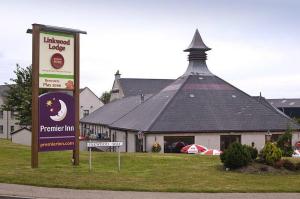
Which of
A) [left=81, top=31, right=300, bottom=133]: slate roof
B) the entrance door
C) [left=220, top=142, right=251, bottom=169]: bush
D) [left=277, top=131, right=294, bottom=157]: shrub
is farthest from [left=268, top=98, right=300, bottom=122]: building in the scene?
[left=220, top=142, right=251, bottom=169]: bush

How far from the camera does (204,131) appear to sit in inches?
1603

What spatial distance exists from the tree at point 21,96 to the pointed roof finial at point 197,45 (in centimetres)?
1723

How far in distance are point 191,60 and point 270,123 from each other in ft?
41.7

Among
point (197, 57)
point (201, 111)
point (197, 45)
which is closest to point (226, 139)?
point (201, 111)

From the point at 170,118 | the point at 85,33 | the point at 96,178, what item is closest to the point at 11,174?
the point at 96,178

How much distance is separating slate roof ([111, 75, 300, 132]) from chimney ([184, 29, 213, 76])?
6.35 feet

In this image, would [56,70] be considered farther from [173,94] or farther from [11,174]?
[173,94]

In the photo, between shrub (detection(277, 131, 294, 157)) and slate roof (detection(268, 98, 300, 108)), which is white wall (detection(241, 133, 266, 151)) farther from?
slate roof (detection(268, 98, 300, 108))

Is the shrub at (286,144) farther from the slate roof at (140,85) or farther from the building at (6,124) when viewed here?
the building at (6,124)

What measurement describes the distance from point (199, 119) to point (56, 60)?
24953 mm

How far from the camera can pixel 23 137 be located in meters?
46.1

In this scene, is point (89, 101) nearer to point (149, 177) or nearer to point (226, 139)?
point (226, 139)

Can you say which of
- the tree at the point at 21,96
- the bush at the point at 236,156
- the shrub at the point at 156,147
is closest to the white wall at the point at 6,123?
the tree at the point at 21,96

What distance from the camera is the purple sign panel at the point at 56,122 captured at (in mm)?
18281
